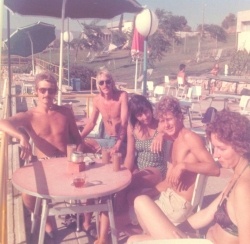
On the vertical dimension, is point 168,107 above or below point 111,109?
above

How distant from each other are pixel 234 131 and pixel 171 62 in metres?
30.0

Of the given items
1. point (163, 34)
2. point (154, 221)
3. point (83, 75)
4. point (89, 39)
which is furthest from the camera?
point (89, 39)

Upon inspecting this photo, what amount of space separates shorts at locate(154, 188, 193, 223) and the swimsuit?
0.50 meters

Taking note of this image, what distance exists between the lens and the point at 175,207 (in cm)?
275

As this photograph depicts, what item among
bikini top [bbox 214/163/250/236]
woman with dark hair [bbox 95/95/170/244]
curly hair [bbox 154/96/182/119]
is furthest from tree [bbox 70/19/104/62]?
bikini top [bbox 214/163/250/236]

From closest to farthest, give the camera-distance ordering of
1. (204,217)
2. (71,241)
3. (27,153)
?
1. (204,217)
2. (27,153)
3. (71,241)

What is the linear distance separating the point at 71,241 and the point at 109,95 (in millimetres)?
1710

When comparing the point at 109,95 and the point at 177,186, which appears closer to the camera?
the point at 177,186

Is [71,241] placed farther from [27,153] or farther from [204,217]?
[204,217]

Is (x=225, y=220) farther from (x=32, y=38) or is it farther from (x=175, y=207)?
(x=32, y=38)

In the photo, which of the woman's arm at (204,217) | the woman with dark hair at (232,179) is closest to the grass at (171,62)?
the woman's arm at (204,217)

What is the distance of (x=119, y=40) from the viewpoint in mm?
38844


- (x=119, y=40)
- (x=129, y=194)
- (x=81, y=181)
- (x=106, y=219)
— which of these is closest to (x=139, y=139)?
(x=129, y=194)

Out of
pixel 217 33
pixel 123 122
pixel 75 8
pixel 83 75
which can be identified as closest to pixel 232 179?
pixel 123 122
